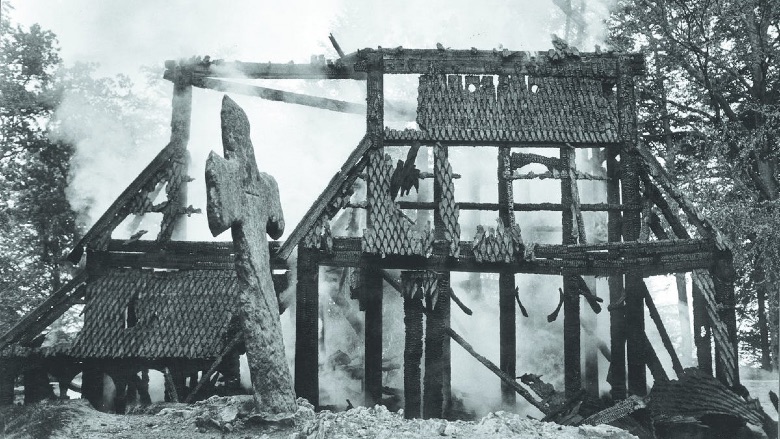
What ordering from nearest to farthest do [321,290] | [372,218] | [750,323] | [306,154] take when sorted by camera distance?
[372,218], [321,290], [750,323], [306,154]

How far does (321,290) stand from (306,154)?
350 inches

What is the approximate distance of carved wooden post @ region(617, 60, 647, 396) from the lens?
11633 millimetres

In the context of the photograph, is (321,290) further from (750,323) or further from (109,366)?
(750,323)

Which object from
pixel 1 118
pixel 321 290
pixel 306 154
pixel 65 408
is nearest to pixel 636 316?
A: pixel 321 290

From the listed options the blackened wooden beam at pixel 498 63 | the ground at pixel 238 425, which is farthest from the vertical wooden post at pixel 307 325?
the blackened wooden beam at pixel 498 63

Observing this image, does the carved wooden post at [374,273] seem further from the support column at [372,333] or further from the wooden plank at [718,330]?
the wooden plank at [718,330]

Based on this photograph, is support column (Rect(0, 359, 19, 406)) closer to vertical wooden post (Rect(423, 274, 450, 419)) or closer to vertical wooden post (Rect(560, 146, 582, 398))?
vertical wooden post (Rect(423, 274, 450, 419))

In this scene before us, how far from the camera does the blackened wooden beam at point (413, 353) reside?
10891 millimetres

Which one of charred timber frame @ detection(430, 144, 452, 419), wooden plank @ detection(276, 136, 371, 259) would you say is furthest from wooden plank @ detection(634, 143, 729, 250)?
wooden plank @ detection(276, 136, 371, 259)

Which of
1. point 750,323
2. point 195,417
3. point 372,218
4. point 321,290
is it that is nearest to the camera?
point 195,417

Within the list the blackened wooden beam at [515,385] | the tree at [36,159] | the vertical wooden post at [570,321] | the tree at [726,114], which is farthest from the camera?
the tree at [36,159]

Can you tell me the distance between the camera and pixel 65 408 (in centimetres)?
828

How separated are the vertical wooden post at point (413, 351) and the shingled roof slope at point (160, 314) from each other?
9.68 ft

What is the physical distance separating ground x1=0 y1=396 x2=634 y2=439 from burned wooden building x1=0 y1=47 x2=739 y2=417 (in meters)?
1.67
